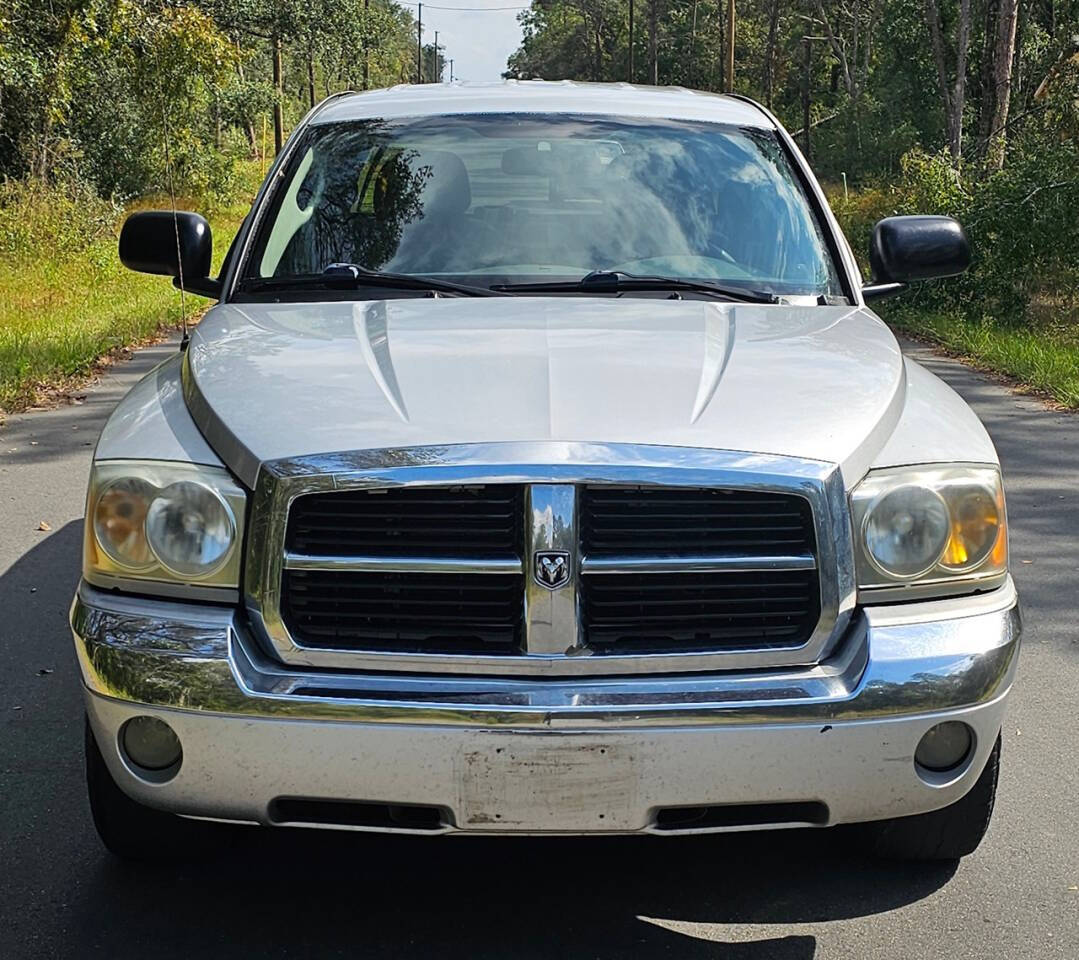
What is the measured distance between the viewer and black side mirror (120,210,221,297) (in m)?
4.46

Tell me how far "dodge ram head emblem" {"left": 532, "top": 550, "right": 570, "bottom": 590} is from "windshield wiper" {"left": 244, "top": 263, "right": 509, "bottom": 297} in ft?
4.22

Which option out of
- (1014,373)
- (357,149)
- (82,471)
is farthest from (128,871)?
(1014,373)

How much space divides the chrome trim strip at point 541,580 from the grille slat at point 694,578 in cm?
3

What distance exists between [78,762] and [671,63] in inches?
3337

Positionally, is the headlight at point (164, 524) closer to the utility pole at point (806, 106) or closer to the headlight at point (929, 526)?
the headlight at point (929, 526)

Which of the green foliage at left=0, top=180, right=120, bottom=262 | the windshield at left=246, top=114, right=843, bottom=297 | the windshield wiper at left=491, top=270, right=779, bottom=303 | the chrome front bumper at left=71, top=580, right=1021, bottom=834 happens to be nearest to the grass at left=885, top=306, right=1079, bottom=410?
the windshield at left=246, top=114, right=843, bottom=297

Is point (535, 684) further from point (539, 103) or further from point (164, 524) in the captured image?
point (539, 103)

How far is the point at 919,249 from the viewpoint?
4453 millimetres

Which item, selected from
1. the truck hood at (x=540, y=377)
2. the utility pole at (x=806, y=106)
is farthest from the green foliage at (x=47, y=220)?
the utility pole at (x=806, y=106)

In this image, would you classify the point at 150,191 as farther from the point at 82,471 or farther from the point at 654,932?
the point at 654,932

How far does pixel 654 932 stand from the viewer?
313 cm

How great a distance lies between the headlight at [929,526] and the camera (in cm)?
292

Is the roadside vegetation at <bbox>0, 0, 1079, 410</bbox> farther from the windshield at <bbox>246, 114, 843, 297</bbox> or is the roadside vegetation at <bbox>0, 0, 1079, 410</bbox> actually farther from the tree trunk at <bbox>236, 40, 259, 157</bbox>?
the windshield at <bbox>246, 114, 843, 297</bbox>

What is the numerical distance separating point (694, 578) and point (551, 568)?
0.97 ft
